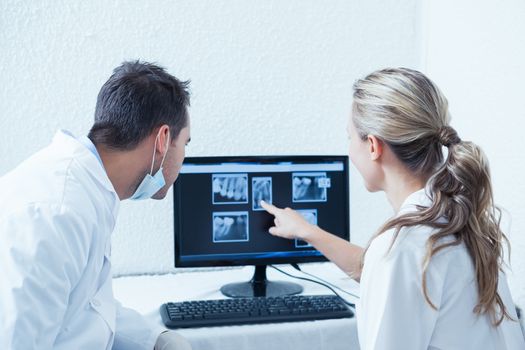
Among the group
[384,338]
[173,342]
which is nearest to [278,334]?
[173,342]

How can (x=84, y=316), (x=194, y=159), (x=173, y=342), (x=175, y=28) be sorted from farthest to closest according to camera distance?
1. (x=175, y=28)
2. (x=194, y=159)
3. (x=173, y=342)
4. (x=84, y=316)

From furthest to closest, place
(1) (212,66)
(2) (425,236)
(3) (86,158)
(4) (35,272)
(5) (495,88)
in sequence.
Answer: (1) (212,66)
(5) (495,88)
(3) (86,158)
(2) (425,236)
(4) (35,272)

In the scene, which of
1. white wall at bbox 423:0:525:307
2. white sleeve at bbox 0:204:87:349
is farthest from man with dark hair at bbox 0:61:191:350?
white wall at bbox 423:0:525:307

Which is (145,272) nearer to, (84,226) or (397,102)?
(84,226)

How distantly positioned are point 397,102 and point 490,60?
729 millimetres

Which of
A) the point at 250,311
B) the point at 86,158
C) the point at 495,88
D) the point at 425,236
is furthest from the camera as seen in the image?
the point at 495,88

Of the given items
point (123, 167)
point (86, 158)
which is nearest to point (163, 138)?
point (123, 167)

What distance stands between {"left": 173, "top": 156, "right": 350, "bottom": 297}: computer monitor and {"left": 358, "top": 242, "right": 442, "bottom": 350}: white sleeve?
2.34 ft

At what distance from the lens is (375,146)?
4.25 ft

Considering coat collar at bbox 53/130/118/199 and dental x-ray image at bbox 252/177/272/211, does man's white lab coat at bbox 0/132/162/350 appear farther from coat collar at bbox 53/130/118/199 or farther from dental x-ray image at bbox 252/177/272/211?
dental x-ray image at bbox 252/177/272/211

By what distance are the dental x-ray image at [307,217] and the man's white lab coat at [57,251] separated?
69 cm

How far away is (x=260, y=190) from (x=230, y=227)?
14 cm

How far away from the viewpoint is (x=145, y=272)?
81.4 inches

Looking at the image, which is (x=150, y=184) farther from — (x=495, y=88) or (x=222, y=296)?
(x=495, y=88)
